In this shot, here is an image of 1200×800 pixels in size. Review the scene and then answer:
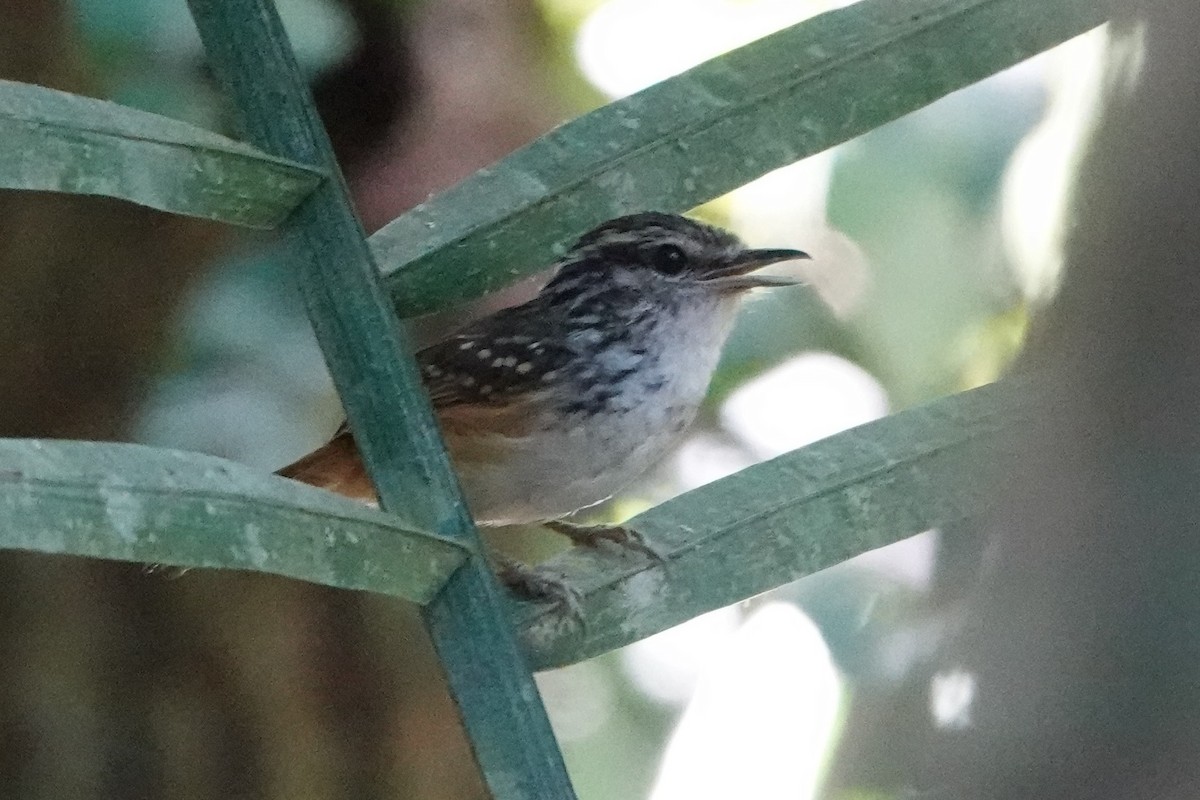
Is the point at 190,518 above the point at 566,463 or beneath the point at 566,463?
beneath

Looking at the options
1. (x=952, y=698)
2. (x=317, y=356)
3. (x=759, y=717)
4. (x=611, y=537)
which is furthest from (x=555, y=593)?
(x=317, y=356)

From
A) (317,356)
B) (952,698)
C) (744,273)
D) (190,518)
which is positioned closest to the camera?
(952,698)

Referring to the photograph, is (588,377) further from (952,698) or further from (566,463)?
(952,698)

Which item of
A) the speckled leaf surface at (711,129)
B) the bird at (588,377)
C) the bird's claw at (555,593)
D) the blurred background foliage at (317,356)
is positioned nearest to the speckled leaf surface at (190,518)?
the bird's claw at (555,593)

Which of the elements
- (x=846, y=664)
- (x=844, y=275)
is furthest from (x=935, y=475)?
(x=844, y=275)

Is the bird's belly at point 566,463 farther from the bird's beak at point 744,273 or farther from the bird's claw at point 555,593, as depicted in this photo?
the bird's claw at point 555,593

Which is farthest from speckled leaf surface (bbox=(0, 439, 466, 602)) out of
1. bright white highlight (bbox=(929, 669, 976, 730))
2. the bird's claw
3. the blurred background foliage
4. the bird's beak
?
the blurred background foliage
